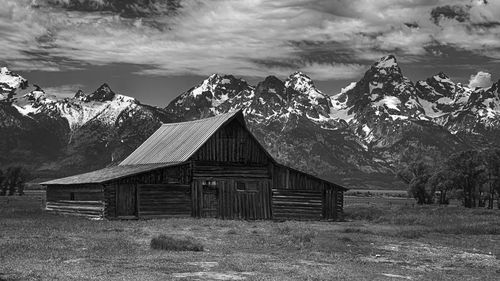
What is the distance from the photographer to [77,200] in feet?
197

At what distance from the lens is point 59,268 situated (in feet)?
72.2

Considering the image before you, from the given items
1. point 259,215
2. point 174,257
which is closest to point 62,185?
point 259,215

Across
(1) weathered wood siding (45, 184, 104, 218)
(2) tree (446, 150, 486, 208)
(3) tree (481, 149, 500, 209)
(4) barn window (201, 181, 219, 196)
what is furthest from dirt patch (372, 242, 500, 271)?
(3) tree (481, 149, 500, 209)

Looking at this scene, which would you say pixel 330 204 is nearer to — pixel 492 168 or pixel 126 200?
pixel 126 200

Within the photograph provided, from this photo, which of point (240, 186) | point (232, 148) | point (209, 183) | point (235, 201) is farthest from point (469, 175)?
point (209, 183)

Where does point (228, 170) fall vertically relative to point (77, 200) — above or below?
above

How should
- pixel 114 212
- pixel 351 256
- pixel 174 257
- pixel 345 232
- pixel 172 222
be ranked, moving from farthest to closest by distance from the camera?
pixel 114 212 < pixel 172 222 < pixel 345 232 < pixel 351 256 < pixel 174 257

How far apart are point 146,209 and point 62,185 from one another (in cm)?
1255

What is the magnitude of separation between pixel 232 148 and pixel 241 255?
3168cm

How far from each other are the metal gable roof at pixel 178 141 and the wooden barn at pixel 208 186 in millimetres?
129

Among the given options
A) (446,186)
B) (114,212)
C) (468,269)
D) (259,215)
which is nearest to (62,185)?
(114,212)

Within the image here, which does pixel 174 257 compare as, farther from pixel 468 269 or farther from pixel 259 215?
pixel 259 215

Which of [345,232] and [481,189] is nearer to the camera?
[345,232]

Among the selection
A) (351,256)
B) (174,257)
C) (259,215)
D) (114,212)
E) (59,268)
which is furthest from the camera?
(259,215)
